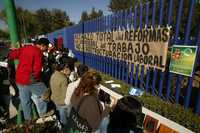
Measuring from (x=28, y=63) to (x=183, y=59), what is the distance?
295cm

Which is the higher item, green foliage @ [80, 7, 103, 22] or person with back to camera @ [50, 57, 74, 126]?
green foliage @ [80, 7, 103, 22]

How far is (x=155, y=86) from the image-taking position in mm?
4613

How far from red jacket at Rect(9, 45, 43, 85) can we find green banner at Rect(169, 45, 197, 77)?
8.71ft

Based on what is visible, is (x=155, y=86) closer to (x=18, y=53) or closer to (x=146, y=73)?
(x=146, y=73)

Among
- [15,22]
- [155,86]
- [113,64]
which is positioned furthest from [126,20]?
[15,22]

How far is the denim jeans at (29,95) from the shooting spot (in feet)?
13.2

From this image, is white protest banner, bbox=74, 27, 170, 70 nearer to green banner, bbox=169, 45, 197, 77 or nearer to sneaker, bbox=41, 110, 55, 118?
green banner, bbox=169, 45, 197, 77

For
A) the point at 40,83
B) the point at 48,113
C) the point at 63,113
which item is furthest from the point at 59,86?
the point at 48,113

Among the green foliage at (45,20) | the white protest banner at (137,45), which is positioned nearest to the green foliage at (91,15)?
the green foliage at (45,20)

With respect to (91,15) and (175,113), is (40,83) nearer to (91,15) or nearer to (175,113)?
(175,113)

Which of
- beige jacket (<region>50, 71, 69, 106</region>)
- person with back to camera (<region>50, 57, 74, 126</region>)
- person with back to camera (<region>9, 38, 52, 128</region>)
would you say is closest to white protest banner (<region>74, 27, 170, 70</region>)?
person with back to camera (<region>50, 57, 74, 126</region>)

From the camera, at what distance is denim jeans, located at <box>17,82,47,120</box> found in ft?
13.2

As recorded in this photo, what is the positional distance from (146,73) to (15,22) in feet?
10.4

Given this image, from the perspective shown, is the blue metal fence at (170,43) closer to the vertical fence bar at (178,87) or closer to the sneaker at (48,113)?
the vertical fence bar at (178,87)
